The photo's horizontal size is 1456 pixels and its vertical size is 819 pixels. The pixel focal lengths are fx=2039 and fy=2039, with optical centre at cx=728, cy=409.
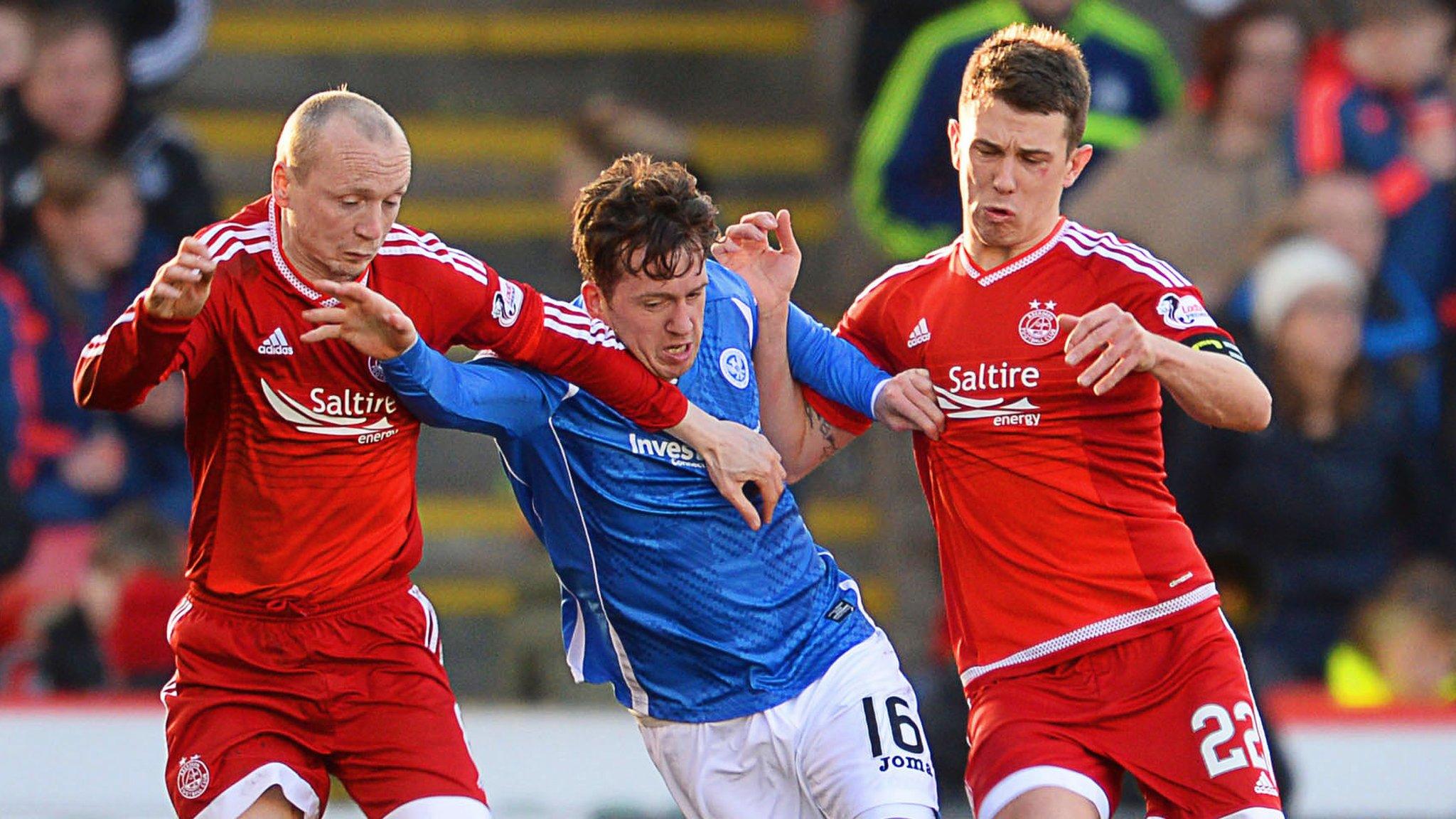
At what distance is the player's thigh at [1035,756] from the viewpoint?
413 cm

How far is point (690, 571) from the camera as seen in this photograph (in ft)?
14.4

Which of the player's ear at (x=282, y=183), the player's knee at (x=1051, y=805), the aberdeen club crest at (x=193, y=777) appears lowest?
the player's knee at (x=1051, y=805)

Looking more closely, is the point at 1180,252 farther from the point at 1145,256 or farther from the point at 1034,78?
the point at 1034,78

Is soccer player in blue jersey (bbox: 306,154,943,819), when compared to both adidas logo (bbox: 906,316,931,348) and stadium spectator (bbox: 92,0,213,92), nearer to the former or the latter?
adidas logo (bbox: 906,316,931,348)

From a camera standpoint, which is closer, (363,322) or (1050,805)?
(363,322)

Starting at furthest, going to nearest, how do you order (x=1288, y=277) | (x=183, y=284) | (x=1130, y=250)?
(x=1288, y=277)
(x=1130, y=250)
(x=183, y=284)

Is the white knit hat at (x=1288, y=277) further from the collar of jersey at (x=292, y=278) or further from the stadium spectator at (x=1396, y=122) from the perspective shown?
the collar of jersey at (x=292, y=278)

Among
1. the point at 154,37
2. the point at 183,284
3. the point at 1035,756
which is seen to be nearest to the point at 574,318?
the point at 183,284

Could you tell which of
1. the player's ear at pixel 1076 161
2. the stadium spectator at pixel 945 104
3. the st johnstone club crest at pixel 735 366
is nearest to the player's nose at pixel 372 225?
the st johnstone club crest at pixel 735 366

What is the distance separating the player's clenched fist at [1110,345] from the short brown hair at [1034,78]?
1.59 feet

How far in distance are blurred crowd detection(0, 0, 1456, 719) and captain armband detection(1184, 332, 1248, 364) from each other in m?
2.81

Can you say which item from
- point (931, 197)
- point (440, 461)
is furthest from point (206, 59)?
point (931, 197)

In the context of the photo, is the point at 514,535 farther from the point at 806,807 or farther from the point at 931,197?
the point at 806,807

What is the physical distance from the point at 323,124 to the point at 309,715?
1218 millimetres
